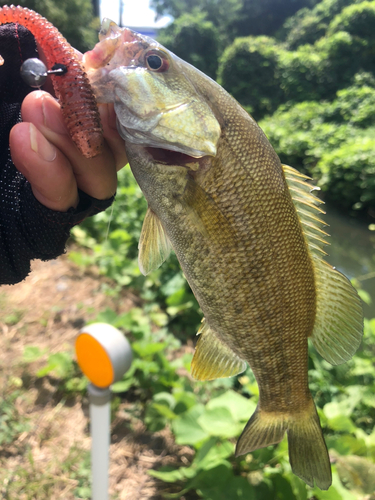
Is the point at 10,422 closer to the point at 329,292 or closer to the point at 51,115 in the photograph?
the point at 51,115

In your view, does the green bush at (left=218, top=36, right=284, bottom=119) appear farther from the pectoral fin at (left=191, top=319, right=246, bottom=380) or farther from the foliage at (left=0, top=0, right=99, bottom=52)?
the pectoral fin at (left=191, top=319, right=246, bottom=380)

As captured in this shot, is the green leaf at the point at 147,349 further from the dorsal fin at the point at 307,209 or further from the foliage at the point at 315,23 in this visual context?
the foliage at the point at 315,23

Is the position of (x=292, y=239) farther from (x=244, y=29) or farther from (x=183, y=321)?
(x=244, y=29)

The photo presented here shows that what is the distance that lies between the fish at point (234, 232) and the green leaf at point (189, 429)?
79cm

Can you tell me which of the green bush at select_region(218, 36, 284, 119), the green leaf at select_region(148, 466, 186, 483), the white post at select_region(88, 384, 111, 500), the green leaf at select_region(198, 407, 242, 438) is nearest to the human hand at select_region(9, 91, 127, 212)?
the white post at select_region(88, 384, 111, 500)

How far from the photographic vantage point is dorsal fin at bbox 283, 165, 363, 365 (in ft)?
4.04

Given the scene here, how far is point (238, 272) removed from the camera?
3.66 feet

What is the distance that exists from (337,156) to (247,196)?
991 cm

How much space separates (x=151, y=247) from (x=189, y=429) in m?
1.32

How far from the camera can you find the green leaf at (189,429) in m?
1.90

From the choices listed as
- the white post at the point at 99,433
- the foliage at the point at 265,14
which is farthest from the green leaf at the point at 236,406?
the foliage at the point at 265,14

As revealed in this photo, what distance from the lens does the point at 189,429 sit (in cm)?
195

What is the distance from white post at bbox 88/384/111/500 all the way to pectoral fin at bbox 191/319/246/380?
50cm

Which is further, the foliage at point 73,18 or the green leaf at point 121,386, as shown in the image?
the foliage at point 73,18
